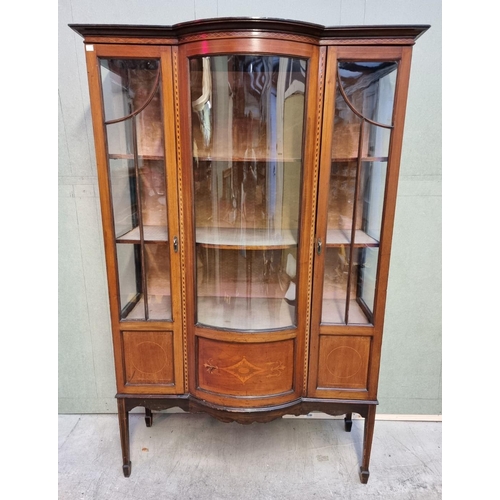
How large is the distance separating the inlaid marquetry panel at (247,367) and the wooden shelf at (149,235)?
47 cm

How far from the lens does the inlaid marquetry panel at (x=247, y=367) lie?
56.7 inches

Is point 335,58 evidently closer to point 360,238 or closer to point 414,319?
point 360,238

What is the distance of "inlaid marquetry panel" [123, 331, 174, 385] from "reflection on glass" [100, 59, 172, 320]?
0.09 metres

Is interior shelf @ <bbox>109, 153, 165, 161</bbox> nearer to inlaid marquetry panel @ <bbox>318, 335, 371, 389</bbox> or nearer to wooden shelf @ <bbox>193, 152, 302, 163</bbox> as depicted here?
wooden shelf @ <bbox>193, 152, 302, 163</bbox>

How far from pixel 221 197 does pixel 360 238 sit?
615 millimetres

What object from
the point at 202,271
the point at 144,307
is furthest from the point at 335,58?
the point at 144,307

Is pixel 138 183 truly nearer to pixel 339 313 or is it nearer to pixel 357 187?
pixel 357 187

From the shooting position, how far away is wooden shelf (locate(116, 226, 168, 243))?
147cm

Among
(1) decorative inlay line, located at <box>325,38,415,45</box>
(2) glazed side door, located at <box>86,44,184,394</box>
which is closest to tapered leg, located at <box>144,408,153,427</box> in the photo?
(2) glazed side door, located at <box>86,44,184,394</box>

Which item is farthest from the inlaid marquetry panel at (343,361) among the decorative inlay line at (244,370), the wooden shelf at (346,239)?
the wooden shelf at (346,239)

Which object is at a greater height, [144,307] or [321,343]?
[144,307]

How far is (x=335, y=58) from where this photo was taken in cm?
127

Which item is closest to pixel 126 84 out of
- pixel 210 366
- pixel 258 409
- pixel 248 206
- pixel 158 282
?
pixel 248 206

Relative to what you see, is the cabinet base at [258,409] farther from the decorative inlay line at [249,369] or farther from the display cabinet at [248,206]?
the decorative inlay line at [249,369]
